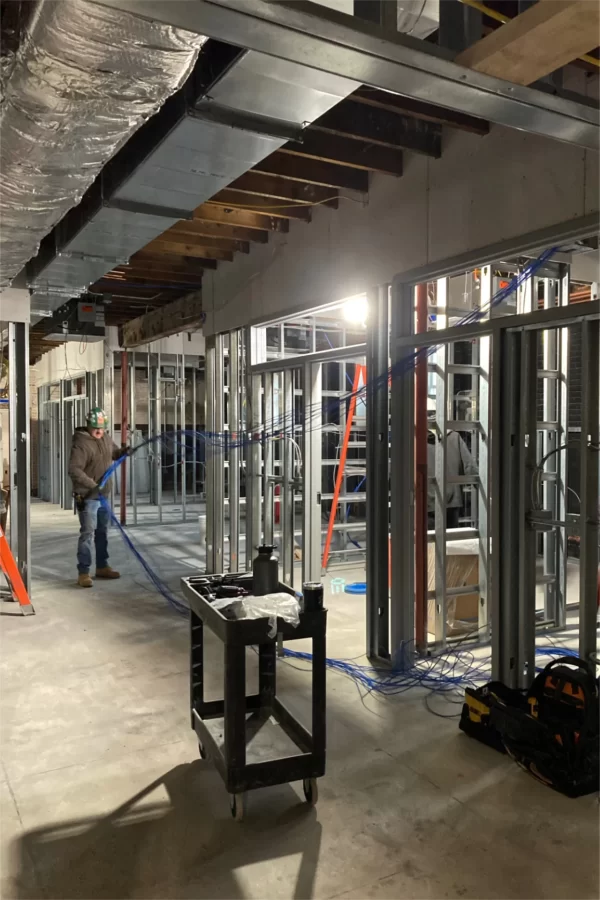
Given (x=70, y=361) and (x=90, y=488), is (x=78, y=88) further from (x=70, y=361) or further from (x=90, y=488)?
(x=70, y=361)

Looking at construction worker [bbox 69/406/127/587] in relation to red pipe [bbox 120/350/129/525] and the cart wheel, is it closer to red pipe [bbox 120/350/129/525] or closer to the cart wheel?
red pipe [bbox 120/350/129/525]

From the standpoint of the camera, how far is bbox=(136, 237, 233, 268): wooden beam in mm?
5070

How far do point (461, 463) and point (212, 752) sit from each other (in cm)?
329

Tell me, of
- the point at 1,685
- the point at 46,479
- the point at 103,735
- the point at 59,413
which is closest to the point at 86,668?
the point at 1,685

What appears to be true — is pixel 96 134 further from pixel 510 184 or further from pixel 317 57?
pixel 510 184

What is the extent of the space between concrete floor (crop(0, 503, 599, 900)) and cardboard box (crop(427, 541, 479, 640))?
993 mm

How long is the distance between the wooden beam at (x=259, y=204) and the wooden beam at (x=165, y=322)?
219 centimetres

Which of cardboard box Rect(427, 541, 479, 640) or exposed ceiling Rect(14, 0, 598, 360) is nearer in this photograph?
exposed ceiling Rect(14, 0, 598, 360)

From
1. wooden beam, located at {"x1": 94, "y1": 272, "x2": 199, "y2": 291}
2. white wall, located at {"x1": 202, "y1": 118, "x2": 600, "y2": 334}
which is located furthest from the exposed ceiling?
wooden beam, located at {"x1": 94, "y1": 272, "x2": 199, "y2": 291}

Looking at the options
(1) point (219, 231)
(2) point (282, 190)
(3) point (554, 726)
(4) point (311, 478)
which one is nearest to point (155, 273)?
(1) point (219, 231)

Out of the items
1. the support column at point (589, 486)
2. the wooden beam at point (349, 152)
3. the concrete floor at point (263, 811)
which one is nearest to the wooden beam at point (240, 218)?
the wooden beam at point (349, 152)

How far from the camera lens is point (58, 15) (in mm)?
1625

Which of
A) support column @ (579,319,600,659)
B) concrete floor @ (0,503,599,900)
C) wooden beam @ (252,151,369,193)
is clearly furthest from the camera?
wooden beam @ (252,151,369,193)

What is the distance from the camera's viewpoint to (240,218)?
14.8 feet
